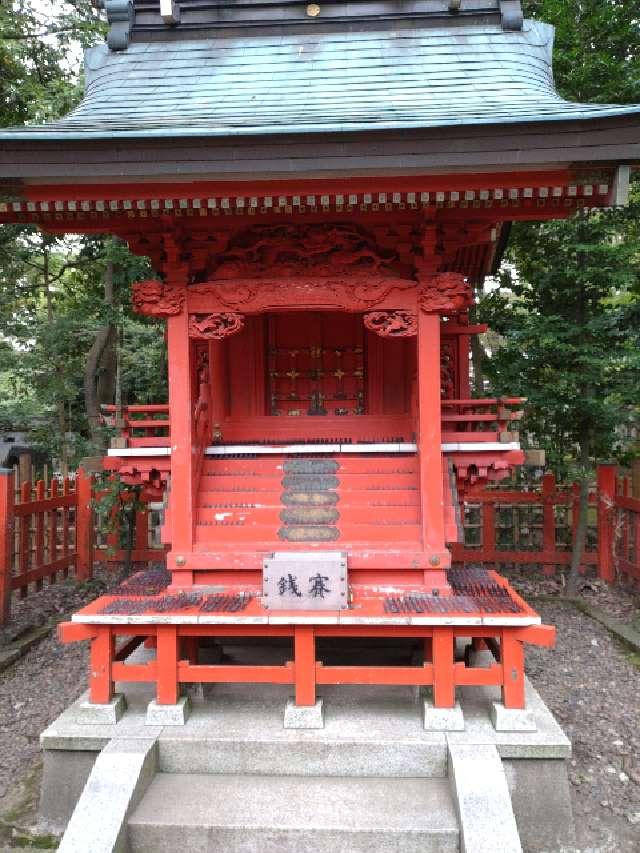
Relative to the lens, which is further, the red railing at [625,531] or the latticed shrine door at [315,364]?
the red railing at [625,531]

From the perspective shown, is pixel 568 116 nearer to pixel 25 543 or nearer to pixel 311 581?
pixel 311 581

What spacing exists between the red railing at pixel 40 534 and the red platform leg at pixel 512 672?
17.9ft

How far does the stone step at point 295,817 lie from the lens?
3.21 m

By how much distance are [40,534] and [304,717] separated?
496 centimetres

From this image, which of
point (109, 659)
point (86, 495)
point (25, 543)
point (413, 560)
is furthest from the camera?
point (86, 495)

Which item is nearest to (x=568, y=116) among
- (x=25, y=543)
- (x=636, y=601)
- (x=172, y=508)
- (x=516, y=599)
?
(x=516, y=599)

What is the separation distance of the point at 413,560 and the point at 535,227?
5.59 m

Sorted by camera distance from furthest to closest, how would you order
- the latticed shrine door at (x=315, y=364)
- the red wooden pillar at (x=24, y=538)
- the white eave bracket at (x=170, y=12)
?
the red wooden pillar at (x=24, y=538) < the latticed shrine door at (x=315, y=364) < the white eave bracket at (x=170, y=12)

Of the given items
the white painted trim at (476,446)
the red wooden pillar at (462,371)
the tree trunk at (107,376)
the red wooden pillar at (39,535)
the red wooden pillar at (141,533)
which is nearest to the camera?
the white painted trim at (476,446)

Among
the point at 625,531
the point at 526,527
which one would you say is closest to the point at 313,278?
the point at 526,527

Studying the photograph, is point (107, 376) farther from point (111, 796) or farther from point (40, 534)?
point (111, 796)

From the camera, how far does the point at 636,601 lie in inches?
296

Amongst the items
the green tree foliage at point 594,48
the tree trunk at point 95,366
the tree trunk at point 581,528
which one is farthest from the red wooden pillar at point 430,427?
the tree trunk at point 95,366

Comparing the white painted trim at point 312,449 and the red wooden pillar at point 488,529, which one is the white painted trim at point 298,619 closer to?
the white painted trim at point 312,449
